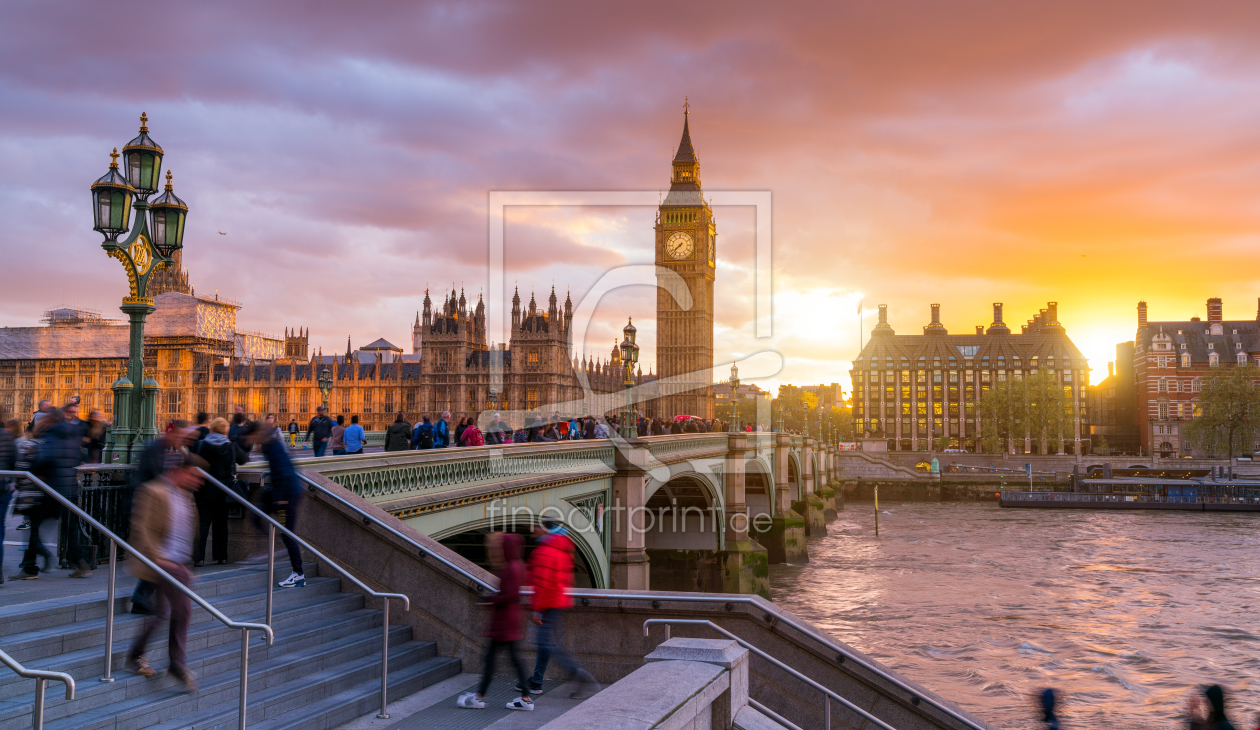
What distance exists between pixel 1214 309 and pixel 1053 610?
97244mm

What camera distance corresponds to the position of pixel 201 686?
7.04m

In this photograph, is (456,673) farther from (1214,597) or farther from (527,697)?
(1214,597)

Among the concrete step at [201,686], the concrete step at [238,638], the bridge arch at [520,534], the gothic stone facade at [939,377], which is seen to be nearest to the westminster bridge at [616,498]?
the bridge arch at [520,534]

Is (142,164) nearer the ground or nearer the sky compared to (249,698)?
nearer the sky

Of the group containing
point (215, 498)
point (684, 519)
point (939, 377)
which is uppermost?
point (939, 377)

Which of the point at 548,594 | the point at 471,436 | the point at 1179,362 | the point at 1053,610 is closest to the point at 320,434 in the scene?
the point at 471,436

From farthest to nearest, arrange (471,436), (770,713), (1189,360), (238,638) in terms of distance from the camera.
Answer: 1. (1189,360)
2. (471,436)
3. (238,638)
4. (770,713)

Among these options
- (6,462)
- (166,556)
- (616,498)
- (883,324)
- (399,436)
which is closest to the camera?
(166,556)

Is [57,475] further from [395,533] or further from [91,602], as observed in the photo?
[395,533]

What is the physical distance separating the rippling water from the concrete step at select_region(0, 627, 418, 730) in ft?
62.0

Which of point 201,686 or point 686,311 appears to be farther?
point 686,311

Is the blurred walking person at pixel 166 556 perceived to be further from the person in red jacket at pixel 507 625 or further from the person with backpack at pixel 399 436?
the person with backpack at pixel 399 436

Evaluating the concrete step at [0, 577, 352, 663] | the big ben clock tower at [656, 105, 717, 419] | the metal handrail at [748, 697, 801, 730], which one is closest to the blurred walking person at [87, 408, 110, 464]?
the concrete step at [0, 577, 352, 663]

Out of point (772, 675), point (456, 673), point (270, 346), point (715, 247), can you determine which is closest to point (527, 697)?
point (456, 673)
